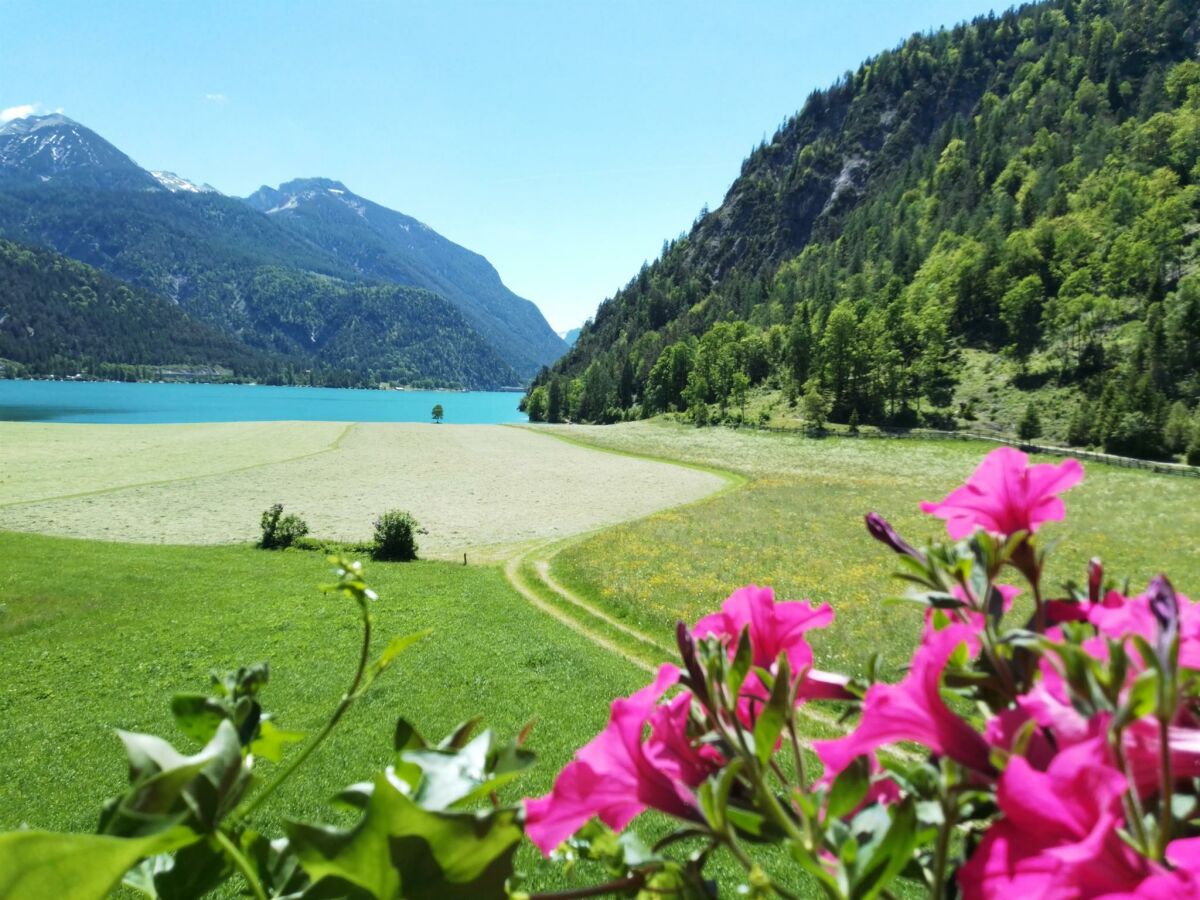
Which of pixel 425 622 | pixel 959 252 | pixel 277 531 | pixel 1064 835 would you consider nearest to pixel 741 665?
pixel 1064 835

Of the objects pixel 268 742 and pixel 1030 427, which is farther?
pixel 1030 427

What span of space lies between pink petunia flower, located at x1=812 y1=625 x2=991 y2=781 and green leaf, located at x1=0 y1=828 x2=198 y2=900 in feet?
1.78

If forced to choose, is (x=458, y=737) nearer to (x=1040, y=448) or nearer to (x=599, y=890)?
(x=599, y=890)

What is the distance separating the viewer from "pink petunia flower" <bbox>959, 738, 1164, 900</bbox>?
1.33 ft

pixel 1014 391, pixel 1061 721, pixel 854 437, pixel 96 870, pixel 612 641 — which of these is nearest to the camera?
pixel 96 870

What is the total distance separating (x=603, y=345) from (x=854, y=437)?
96.1m

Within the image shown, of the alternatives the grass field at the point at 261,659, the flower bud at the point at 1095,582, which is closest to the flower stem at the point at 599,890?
the flower bud at the point at 1095,582

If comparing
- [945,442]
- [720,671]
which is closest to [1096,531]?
[720,671]

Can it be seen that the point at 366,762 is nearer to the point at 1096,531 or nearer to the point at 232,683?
the point at 232,683

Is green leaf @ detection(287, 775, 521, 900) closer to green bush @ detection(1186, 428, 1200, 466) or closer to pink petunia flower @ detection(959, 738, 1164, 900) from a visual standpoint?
pink petunia flower @ detection(959, 738, 1164, 900)

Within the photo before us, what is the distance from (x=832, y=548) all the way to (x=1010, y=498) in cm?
2019

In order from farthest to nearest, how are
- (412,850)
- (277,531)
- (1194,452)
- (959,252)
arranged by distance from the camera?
(959,252), (1194,452), (277,531), (412,850)

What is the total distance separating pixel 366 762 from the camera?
718 centimetres

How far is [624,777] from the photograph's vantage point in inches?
26.7
